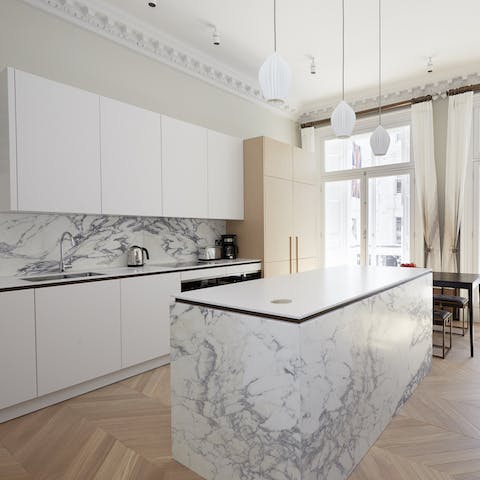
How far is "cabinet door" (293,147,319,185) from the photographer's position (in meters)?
4.91

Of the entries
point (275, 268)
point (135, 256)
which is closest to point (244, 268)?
point (275, 268)

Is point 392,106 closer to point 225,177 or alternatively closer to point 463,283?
point 225,177

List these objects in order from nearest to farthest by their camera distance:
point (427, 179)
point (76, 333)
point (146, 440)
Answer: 1. point (146, 440)
2. point (76, 333)
3. point (427, 179)

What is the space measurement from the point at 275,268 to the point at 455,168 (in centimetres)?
255

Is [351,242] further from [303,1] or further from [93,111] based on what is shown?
[93,111]

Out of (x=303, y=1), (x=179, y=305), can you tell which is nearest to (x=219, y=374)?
(x=179, y=305)

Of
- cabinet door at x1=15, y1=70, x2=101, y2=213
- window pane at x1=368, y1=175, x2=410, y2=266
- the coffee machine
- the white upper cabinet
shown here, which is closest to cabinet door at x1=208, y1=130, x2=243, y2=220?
the white upper cabinet

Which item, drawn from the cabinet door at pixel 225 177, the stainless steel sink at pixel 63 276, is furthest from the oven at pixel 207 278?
the stainless steel sink at pixel 63 276

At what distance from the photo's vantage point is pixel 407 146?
5102 millimetres

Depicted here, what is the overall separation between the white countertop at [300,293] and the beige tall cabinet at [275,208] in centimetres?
169

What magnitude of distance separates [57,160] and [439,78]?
4.61 meters

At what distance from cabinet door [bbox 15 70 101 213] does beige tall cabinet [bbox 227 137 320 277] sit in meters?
1.93

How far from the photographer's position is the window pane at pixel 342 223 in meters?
5.61

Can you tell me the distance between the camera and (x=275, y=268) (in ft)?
14.9
